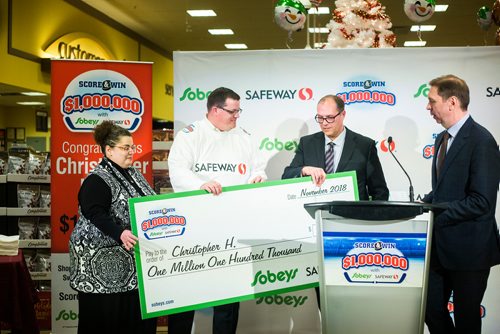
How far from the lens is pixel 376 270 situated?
259 cm

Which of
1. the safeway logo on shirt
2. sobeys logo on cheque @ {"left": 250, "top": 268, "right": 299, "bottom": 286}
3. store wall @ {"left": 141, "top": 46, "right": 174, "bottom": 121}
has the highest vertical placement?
store wall @ {"left": 141, "top": 46, "right": 174, "bottom": 121}

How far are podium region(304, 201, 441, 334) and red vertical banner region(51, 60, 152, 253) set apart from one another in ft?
8.82

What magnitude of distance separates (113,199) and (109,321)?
745mm

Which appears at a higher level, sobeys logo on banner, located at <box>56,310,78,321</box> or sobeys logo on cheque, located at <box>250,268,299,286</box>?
sobeys logo on cheque, located at <box>250,268,299,286</box>

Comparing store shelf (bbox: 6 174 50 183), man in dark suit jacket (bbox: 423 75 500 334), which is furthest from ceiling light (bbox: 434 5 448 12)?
man in dark suit jacket (bbox: 423 75 500 334)

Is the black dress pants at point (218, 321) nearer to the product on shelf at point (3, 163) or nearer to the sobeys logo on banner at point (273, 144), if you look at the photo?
the sobeys logo on banner at point (273, 144)

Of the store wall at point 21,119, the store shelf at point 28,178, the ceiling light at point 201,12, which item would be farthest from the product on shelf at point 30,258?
the store wall at point 21,119

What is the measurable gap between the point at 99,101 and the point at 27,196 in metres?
1.68

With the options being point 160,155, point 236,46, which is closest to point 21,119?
point 236,46

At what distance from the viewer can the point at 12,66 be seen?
9008mm

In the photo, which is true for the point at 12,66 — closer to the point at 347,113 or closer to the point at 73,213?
the point at 73,213

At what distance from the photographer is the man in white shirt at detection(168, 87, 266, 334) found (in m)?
4.12

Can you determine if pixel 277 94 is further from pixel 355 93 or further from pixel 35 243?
pixel 35 243

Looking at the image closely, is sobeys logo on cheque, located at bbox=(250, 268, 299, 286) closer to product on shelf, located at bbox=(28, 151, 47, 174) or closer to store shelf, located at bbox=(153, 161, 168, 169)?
store shelf, located at bbox=(153, 161, 168, 169)
